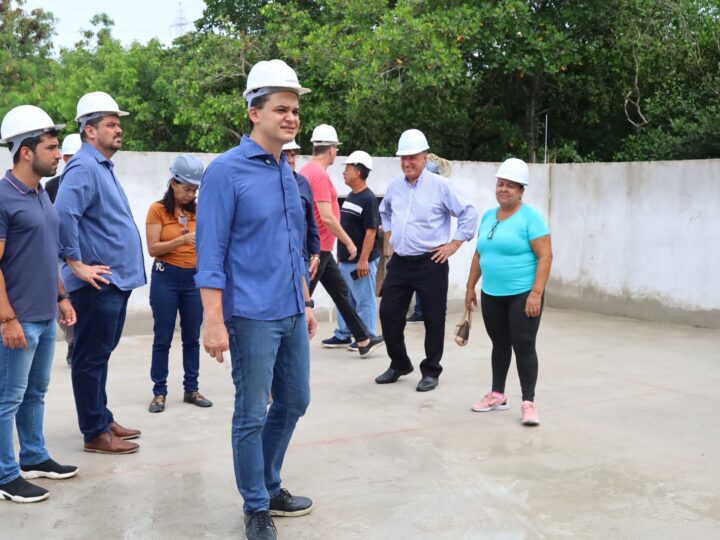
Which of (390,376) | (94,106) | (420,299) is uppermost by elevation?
(94,106)

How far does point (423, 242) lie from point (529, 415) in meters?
1.60

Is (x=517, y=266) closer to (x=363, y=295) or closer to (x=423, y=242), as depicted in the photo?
(x=423, y=242)

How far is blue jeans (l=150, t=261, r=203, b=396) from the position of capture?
570cm

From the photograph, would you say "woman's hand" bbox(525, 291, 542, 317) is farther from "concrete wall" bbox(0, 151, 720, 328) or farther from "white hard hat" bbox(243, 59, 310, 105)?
"concrete wall" bbox(0, 151, 720, 328)

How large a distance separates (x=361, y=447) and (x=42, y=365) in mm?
1912

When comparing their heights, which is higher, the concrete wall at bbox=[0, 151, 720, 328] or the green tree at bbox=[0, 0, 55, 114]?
the green tree at bbox=[0, 0, 55, 114]

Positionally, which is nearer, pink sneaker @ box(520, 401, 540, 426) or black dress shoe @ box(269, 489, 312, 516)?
black dress shoe @ box(269, 489, 312, 516)

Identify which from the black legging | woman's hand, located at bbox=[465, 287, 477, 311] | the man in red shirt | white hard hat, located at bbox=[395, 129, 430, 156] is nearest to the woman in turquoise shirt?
the black legging

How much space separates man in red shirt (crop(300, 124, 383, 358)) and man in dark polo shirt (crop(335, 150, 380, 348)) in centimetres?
36

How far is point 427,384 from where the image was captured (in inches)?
254

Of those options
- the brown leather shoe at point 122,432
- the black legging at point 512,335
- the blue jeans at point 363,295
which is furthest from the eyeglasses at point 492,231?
the brown leather shoe at point 122,432

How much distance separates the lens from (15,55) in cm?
3475

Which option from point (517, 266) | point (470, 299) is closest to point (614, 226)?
point (470, 299)

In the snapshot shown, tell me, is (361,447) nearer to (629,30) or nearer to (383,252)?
(383,252)
